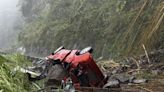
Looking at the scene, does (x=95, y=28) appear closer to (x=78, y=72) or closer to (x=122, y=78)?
(x=122, y=78)

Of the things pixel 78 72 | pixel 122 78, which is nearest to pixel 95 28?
pixel 122 78

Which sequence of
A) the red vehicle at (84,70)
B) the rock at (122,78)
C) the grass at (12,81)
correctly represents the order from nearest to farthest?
the grass at (12,81) < the red vehicle at (84,70) < the rock at (122,78)

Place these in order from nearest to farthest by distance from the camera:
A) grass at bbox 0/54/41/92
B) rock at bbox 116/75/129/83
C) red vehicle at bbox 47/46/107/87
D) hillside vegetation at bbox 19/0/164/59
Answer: grass at bbox 0/54/41/92
red vehicle at bbox 47/46/107/87
rock at bbox 116/75/129/83
hillside vegetation at bbox 19/0/164/59

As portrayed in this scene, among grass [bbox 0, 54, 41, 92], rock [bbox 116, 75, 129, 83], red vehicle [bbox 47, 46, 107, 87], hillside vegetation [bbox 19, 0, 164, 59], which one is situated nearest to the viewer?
grass [bbox 0, 54, 41, 92]

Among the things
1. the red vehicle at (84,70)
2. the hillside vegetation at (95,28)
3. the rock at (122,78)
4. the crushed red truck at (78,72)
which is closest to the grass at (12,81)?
the crushed red truck at (78,72)

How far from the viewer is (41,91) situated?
17.1ft

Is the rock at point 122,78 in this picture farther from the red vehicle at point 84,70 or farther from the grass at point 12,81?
the grass at point 12,81

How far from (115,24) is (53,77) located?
267 inches

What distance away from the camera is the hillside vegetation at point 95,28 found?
Result: 342 inches

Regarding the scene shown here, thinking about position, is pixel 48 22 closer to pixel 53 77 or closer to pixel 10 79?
pixel 53 77

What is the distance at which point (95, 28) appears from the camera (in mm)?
14688

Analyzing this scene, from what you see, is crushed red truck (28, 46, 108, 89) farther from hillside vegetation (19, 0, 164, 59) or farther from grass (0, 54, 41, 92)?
hillside vegetation (19, 0, 164, 59)

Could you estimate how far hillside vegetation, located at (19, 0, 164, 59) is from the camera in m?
8.69

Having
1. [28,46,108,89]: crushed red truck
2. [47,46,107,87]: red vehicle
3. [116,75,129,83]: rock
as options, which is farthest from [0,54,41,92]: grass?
[116,75,129,83]: rock
